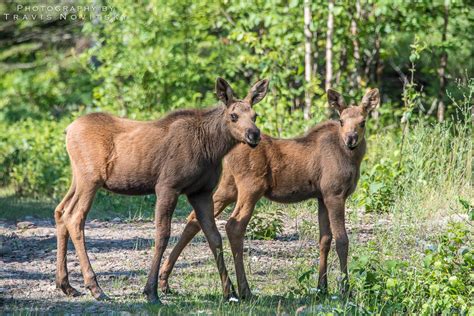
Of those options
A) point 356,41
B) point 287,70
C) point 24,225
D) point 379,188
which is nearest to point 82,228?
point 24,225

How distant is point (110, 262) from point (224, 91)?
8.50ft

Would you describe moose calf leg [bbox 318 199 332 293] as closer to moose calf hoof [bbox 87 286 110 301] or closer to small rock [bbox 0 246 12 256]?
moose calf hoof [bbox 87 286 110 301]

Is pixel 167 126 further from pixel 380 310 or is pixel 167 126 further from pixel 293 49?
pixel 293 49

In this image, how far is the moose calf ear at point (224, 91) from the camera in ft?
31.8

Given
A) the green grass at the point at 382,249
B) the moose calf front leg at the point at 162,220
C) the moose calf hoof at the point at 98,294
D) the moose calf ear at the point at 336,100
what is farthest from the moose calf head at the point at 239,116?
the moose calf hoof at the point at 98,294

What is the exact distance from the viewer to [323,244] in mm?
10023

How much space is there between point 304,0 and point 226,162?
731 cm

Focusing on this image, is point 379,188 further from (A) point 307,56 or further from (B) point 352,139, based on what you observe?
(A) point 307,56

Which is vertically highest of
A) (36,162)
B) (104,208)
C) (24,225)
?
(24,225)

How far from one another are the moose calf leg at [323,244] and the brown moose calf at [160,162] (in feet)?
3.39

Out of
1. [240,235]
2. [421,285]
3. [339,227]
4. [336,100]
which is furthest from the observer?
[336,100]

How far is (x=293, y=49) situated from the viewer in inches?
707

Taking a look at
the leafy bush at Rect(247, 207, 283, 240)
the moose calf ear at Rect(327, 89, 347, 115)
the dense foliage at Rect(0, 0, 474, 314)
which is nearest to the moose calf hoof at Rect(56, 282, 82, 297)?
the leafy bush at Rect(247, 207, 283, 240)

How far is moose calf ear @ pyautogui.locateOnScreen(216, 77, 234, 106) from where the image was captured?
9.70 metres
